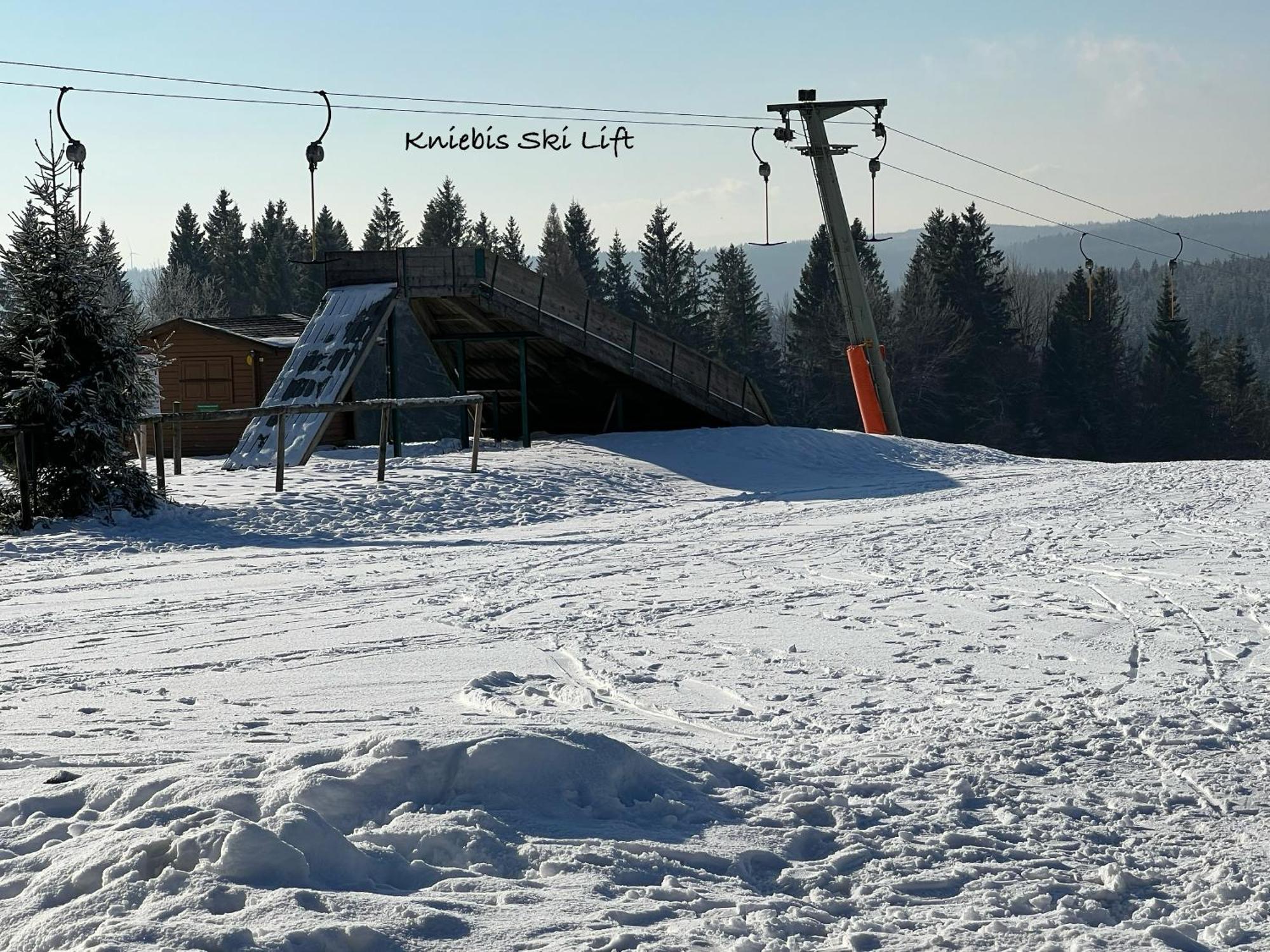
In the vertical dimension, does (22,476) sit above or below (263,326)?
below

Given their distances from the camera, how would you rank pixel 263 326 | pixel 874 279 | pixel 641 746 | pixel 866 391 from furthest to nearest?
pixel 874 279
pixel 263 326
pixel 866 391
pixel 641 746

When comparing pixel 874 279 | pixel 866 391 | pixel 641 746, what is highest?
pixel 874 279

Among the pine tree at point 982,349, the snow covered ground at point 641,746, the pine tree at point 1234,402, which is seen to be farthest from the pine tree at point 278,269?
the snow covered ground at point 641,746

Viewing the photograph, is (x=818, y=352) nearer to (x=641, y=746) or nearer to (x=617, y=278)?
(x=617, y=278)

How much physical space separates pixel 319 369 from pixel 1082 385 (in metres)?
57.2

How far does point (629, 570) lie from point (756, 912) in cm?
727

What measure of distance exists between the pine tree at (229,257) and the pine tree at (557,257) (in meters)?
20.7

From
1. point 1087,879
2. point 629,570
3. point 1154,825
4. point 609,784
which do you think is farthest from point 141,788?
point 629,570

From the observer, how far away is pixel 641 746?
18.3 ft

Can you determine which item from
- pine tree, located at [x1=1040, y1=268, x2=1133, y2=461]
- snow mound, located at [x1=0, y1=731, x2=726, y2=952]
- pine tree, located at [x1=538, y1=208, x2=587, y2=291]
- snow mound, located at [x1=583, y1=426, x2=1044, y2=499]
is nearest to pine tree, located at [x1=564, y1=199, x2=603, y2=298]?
pine tree, located at [x1=538, y1=208, x2=587, y2=291]

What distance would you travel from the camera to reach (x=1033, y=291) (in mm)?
110125

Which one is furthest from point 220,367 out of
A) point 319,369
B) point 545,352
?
point 319,369

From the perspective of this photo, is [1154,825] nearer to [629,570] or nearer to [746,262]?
[629,570]

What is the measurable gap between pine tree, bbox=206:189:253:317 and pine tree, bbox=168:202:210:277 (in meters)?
0.70
